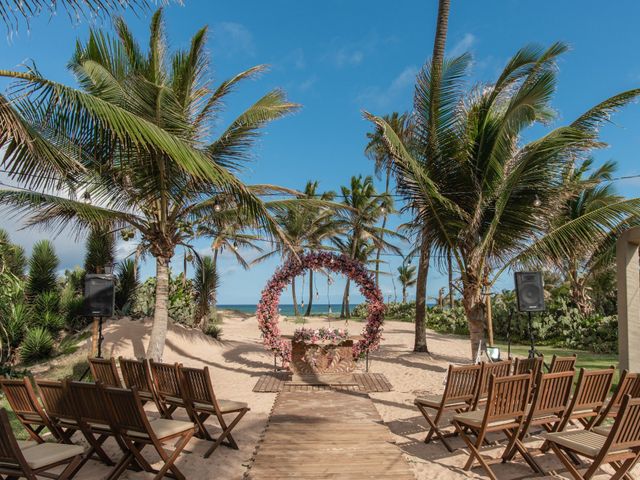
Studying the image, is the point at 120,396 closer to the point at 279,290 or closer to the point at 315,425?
the point at 315,425

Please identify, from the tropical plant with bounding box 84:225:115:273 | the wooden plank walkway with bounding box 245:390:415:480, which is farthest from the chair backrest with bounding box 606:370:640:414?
the tropical plant with bounding box 84:225:115:273

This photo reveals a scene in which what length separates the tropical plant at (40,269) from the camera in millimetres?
13562

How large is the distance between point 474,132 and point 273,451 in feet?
24.6

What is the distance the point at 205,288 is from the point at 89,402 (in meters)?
12.0

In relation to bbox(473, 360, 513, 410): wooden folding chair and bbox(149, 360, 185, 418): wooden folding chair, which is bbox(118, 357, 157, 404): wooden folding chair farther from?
bbox(473, 360, 513, 410): wooden folding chair

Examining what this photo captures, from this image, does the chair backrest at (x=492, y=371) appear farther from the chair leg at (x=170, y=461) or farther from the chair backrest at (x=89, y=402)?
the chair backrest at (x=89, y=402)

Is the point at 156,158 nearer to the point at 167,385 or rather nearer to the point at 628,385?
the point at 167,385

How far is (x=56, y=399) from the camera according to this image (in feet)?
13.4

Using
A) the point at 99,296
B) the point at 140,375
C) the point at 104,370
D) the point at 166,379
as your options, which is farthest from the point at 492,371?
the point at 99,296

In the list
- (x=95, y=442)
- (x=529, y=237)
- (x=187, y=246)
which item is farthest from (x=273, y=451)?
(x=529, y=237)

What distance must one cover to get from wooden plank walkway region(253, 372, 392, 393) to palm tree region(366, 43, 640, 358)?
236cm

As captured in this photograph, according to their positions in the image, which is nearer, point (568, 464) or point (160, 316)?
point (568, 464)

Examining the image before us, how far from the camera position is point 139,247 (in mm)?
10930

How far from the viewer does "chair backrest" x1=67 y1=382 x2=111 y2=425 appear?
3797 millimetres
